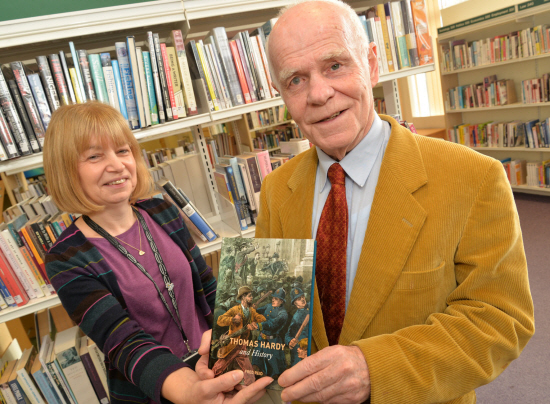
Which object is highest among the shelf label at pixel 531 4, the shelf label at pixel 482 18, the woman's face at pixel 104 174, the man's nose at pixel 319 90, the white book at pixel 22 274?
the shelf label at pixel 482 18

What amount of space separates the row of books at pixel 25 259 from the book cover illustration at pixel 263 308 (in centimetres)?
134

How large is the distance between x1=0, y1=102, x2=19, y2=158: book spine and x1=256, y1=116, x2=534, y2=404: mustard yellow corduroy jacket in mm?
1557

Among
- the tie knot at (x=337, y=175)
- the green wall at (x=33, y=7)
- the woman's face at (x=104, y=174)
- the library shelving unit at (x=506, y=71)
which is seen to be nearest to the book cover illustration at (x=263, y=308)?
the tie knot at (x=337, y=175)

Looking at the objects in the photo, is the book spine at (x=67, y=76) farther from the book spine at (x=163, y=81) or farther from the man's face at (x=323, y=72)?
the man's face at (x=323, y=72)

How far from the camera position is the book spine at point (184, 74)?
1893 millimetres

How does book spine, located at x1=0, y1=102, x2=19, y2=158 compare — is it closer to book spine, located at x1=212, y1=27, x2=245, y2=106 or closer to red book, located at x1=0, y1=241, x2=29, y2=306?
red book, located at x1=0, y1=241, x2=29, y2=306

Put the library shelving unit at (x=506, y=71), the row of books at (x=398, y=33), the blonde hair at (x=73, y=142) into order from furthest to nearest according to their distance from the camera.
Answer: the library shelving unit at (x=506, y=71), the row of books at (x=398, y=33), the blonde hair at (x=73, y=142)

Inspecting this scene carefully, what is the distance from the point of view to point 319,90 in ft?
3.03

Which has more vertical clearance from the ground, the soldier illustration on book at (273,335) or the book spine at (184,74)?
the book spine at (184,74)

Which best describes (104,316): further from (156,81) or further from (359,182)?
(156,81)

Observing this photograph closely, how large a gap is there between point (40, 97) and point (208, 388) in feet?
5.16

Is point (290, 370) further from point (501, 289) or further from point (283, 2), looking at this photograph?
point (283, 2)

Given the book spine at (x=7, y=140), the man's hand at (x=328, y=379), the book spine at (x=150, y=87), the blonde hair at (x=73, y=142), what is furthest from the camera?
the book spine at (x=150, y=87)

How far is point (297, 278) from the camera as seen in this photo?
0.80 meters
